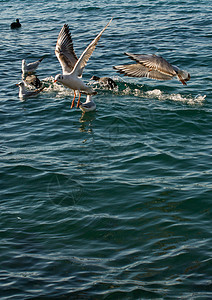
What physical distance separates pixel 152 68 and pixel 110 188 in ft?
13.8

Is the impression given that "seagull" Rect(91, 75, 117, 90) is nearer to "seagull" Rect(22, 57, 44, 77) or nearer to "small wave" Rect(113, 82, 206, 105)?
"small wave" Rect(113, 82, 206, 105)

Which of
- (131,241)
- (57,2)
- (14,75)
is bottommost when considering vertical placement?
(131,241)

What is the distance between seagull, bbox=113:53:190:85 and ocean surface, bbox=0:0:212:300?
43.7 inches

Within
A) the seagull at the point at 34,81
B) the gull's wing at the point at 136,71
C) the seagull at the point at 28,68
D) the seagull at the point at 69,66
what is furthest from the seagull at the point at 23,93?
the gull's wing at the point at 136,71

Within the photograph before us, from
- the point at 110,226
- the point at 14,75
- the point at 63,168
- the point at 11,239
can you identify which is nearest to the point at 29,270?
the point at 11,239

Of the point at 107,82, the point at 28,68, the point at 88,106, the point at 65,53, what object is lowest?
the point at 88,106

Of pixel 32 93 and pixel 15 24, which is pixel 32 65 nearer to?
pixel 32 93

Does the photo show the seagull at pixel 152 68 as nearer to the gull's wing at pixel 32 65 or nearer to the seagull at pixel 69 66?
the seagull at pixel 69 66

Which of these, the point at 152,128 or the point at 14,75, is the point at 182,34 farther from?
the point at 152,128

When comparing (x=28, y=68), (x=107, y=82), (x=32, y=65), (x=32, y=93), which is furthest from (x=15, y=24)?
(x=107, y=82)

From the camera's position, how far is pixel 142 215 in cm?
867

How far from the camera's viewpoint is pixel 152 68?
12.3 metres

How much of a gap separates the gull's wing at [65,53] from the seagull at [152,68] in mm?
1840

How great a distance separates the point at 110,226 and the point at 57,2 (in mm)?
28534
